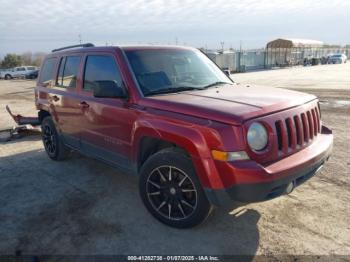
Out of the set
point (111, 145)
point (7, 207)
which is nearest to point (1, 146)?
point (7, 207)

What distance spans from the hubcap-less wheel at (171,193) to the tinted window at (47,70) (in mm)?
3256

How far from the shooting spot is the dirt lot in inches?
134

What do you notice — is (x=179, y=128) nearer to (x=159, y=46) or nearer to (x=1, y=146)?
(x=159, y=46)

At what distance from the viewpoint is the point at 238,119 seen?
3.06m

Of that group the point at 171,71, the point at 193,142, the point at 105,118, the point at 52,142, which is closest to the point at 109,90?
the point at 105,118

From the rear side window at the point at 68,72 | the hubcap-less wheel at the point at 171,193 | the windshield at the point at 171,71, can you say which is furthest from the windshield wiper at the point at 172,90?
the rear side window at the point at 68,72

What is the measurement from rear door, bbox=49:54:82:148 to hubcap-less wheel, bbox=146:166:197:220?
6.17 feet

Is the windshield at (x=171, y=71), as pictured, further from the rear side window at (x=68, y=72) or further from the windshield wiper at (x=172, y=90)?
the rear side window at (x=68, y=72)

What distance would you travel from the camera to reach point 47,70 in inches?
246

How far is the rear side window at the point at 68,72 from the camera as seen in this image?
513 centimetres

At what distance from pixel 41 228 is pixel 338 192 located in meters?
3.72

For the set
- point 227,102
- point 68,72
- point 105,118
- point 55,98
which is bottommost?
point 105,118

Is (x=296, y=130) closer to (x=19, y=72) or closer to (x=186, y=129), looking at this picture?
(x=186, y=129)

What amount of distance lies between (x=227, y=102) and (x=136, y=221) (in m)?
1.73
